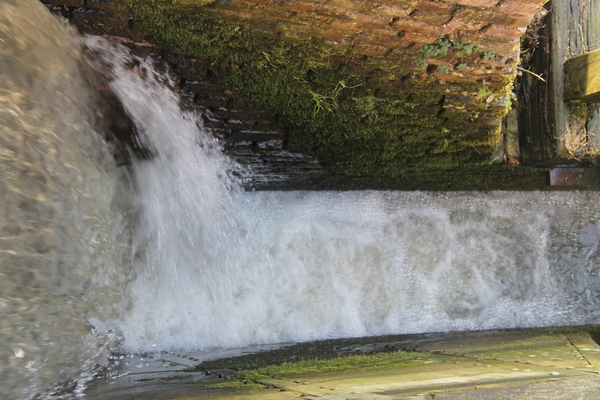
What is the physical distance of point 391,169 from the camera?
317 cm

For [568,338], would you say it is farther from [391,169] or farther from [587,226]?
[391,169]

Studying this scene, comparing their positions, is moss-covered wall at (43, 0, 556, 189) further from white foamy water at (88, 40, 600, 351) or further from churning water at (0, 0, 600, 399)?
white foamy water at (88, 40, 600, 351)

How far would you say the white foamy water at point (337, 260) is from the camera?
3150 millimetres

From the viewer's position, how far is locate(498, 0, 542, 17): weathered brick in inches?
77.4

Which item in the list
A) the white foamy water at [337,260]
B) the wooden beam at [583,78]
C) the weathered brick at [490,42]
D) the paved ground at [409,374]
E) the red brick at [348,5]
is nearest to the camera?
the paved ground at [409,374]

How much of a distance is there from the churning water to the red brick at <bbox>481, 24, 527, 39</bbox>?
160 centimetres

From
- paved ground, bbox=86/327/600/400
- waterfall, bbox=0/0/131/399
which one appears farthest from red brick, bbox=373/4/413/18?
paved ground, bbox=86/327/600/400

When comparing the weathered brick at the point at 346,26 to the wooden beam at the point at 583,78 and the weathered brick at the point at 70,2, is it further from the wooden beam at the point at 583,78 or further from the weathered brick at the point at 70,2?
the wooden beam at the point at 583,78

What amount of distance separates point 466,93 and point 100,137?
2091mm

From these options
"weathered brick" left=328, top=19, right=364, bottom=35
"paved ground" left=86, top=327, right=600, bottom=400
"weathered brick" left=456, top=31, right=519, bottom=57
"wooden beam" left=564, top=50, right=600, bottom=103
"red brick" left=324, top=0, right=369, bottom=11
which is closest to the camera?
"paved ground" left=86, top=327, right=600, bottom=400

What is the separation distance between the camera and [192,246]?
10.8ft

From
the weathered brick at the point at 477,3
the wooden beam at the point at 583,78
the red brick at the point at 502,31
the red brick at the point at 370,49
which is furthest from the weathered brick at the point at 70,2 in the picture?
the wooden beam at the point at 583,78

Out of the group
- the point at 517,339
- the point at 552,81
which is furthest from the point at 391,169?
the point at 517,339

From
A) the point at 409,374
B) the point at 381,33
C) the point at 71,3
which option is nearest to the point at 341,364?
the point at 409,374
